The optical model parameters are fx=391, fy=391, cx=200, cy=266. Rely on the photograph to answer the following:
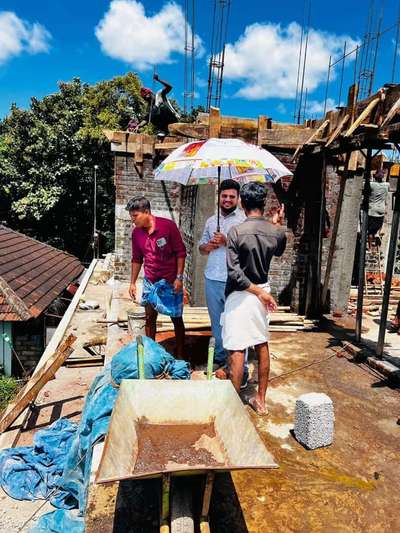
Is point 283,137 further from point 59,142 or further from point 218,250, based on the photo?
point 59,142

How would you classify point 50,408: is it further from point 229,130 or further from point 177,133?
point 229,130

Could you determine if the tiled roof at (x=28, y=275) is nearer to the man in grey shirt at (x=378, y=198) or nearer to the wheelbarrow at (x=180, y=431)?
the wheelbarrow at (x=180, y=431)

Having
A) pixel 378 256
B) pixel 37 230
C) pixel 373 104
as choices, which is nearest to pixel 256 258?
pixel 373 104

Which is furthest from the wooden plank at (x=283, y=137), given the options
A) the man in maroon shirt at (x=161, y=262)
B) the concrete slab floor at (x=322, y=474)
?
the concrete slab floor at (x=322, y=474)

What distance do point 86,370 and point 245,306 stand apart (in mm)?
5856

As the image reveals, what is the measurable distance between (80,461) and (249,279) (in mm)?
2044

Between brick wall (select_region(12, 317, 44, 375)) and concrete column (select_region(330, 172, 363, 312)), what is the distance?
7.70 m

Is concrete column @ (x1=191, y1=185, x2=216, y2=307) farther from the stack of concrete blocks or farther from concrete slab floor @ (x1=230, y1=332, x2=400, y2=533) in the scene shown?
the stack of concrete blocks

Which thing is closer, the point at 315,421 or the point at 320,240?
the point at 315,421

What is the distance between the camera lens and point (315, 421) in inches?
118

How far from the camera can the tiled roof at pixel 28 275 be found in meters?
9.50

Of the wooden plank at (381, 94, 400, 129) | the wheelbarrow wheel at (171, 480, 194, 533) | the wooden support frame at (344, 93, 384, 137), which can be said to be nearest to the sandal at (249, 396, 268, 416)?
the wheelbarrow wheel at (171, 480, 194, 533)

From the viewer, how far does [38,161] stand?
20.2 m

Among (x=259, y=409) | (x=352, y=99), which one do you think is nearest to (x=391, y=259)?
(x=352, y=99)
